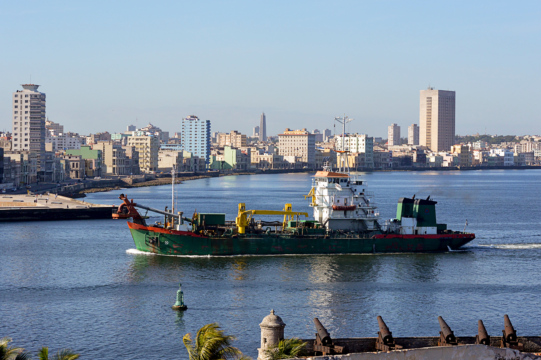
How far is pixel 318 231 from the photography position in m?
45.8

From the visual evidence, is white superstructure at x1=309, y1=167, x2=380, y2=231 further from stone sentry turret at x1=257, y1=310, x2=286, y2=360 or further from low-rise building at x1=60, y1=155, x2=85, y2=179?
low-rise building at x1=60, y1=155, x2=85, y2=179

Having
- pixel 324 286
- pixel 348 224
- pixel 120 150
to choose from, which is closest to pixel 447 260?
pixel 348 224

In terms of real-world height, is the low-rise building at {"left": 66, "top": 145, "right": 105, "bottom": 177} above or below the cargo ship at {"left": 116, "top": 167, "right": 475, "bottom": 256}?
above

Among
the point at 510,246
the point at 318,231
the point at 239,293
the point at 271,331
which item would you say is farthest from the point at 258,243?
the point at 271,331

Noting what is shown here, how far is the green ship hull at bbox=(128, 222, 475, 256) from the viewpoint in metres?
44.2

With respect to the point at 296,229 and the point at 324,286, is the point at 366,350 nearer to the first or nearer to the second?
the point at 324,286

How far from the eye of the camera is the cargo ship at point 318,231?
44.3 meters

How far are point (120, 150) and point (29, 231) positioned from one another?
11592 centimetres

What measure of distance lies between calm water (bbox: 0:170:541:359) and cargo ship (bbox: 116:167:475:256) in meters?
1.02

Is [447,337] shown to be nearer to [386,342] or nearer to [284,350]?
[386,342]

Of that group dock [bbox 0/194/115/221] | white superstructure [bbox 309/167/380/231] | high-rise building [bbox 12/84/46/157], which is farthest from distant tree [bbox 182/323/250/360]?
high-rise building [bbox 12/84/46/157]

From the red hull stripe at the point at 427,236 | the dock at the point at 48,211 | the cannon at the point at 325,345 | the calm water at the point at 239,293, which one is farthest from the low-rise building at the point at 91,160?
the cannon at the point at 325,345

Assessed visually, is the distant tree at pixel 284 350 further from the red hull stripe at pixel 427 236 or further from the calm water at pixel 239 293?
the red hull stripe at pixel 427 236

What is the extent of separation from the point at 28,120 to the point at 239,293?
471 feet
